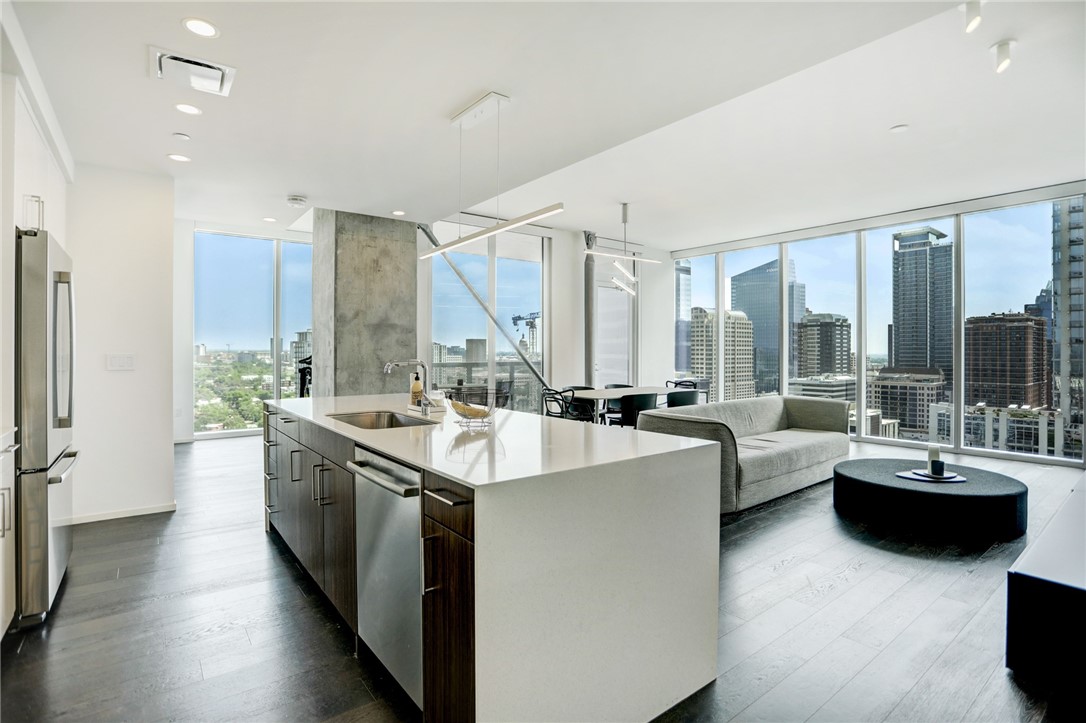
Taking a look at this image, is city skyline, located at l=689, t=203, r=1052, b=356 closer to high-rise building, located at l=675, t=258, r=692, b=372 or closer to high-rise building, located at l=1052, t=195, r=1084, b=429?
high-rise building, located at l=1052, t=195, r=1084, b=429

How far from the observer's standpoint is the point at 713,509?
6.48 feet

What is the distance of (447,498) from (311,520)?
142 centimetres

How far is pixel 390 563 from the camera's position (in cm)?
184

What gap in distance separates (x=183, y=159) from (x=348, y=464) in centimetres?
305

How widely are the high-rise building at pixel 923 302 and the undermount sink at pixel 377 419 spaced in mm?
6492

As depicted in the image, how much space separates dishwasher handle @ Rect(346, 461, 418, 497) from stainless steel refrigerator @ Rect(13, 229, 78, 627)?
1.46 m

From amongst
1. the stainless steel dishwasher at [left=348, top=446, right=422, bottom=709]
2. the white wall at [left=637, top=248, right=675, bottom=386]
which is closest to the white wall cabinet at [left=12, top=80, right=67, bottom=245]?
the stainless steel dishwasher at [left=348, top=446, right=422, bottom=709]

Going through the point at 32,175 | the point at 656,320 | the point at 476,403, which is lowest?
the point at 476,403

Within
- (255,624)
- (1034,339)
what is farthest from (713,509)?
(1034,339)

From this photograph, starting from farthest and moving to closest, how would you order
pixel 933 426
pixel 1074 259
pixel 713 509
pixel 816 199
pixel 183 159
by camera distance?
pixel 933 426 → pixel 816 199 → pixel 1074 259 → pixel 183 159 → pixel 713 509

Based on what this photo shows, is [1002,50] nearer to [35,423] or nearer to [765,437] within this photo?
[765,437]

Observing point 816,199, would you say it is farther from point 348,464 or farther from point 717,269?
point 348,464

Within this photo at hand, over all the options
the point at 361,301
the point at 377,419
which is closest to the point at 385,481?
the point at 377,419

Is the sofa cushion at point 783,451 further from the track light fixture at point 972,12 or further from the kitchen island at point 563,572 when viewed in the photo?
the track light fixture at point 972,12
